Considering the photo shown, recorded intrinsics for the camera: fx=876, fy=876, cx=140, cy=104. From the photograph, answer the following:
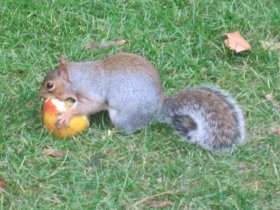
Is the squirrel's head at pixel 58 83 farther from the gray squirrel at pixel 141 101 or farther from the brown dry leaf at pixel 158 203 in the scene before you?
the brown dry leaf at pixel 158 203

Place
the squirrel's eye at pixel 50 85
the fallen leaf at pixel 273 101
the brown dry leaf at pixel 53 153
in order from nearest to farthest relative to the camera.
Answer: the brown dry leaf at pixel 53 153
the squirrel's eye at pixel 50 85
the fallen leaf at pixel 273 101

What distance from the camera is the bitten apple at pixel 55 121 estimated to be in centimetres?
436

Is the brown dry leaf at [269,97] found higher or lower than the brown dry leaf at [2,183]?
lower

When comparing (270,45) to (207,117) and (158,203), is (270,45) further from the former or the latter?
(158,203)

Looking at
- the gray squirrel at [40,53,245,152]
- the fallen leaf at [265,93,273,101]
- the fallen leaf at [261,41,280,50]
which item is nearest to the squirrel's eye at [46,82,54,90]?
the gray squirrel at [40,53,245,152]

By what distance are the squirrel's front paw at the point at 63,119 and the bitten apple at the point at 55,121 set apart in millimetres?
15

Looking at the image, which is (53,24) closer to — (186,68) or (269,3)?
(186,68)

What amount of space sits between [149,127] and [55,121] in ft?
1.60

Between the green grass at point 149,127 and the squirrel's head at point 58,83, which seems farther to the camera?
the squirrel's head at point 58,83

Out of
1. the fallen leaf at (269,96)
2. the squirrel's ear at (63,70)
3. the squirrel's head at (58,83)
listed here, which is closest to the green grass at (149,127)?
the fallen leaf at (269,96)

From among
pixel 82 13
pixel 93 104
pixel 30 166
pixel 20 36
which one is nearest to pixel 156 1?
pixel 82 13

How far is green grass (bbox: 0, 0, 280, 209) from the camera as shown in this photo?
4.04 m

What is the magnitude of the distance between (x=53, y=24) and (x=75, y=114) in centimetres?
103

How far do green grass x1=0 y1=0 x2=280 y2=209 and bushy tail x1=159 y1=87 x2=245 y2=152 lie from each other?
0.05 metres
